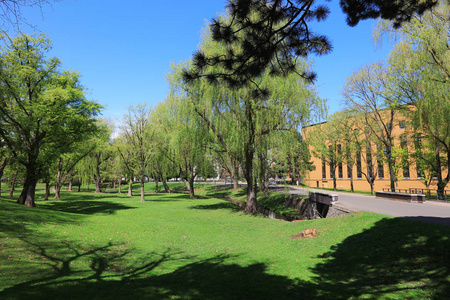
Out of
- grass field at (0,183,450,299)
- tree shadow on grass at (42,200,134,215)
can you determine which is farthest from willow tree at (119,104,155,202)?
grass field at (0,183,450,299)

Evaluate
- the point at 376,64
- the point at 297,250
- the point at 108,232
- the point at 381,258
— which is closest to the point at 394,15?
the point at 381,258

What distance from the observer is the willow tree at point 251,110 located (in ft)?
52.0

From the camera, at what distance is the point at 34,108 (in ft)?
55.3

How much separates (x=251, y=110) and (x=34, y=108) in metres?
14.6

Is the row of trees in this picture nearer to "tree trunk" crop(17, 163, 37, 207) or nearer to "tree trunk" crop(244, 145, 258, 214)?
"tree trunk" crop(244, 145, 258, 214)

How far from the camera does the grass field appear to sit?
554 cm

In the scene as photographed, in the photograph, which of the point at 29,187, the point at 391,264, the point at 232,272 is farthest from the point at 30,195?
the point at 391,264

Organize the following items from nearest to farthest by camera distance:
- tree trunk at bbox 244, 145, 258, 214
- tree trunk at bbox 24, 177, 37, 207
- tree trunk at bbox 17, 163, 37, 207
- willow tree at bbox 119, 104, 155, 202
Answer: tree trunk at bbox 244, 145, 258, 214 → tree trunk at bbox 17, 163, 37, 207 → tree trunk at bbox 24, 177, 37, 207 → willow tree at bbox 119, 104, 155, 202

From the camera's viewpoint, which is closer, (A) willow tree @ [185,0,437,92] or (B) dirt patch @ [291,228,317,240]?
(A) willow tree @ [185,0,437,92]

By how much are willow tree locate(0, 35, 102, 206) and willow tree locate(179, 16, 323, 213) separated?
965cm

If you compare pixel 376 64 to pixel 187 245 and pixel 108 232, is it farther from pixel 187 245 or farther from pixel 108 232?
pixel 108 232

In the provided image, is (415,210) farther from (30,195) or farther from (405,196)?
(30,195)

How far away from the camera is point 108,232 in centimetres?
1203

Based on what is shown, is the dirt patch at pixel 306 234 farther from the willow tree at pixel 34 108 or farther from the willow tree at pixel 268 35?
the willow tree at pixel 34 108
